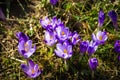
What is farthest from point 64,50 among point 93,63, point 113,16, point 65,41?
point 113,16

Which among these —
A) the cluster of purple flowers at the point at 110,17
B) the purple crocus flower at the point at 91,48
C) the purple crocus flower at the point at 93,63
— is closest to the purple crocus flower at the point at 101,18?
the cluster of purple flowers at the point at 110,17

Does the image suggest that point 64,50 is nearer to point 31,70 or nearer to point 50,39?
point 50,39

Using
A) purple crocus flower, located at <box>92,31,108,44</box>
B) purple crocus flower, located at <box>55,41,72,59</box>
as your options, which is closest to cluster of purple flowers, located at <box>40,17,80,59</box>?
purple crocus flower, located at <box>55,41,72,59</box>

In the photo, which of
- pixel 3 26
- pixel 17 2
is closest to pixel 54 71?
pixel 3 26

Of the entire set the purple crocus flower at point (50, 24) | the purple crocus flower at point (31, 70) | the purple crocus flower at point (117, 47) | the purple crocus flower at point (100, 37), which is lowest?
the purple crocus flower at point (31, 70)

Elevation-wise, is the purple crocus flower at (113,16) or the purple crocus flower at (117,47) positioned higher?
the purple crocus flower at (113,16)

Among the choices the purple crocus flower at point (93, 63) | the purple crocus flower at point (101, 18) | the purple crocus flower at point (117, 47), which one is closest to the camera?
the purple crocus flower at point (93, 63)

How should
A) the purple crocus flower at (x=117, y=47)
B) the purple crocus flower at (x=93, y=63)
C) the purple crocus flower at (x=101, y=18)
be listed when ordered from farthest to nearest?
the purple crocus flower at (x=101, y=18), the purple crocus flower at (x=117, y=47), the purple crocus flower at (x=93, y=63)

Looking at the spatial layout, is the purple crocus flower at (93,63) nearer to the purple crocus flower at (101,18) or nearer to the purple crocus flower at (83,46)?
the purple crocus flower at (83,46)
